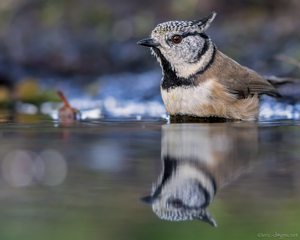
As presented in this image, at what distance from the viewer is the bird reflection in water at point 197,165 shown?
159 inches

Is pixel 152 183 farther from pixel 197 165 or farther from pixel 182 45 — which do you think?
pixel 182 45

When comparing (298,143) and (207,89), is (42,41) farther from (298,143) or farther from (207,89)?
(298,143)

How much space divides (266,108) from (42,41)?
5.78m

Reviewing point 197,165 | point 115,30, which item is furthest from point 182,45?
point 115,30

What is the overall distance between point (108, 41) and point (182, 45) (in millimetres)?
5645

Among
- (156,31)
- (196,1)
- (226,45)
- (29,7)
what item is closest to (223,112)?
(156,31)

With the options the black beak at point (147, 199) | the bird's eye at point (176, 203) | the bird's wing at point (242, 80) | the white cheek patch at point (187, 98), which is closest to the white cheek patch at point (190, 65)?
the bird's wing at point (242, 80)

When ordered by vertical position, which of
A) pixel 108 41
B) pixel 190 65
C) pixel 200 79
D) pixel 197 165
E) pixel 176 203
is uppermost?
pixel 108 41

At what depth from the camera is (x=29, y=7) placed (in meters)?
14.8

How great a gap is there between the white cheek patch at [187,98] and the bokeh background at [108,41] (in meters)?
3.29

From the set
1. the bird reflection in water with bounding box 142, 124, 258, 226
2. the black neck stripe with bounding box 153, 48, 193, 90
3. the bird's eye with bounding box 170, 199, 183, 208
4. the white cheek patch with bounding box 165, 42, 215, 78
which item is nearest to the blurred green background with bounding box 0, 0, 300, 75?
the white cheek patch with bounding box 165, 42, 215, 78

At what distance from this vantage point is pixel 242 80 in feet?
25.7

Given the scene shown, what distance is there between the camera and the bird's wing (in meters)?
7.71

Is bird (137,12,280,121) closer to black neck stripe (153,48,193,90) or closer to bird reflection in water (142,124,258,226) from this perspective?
black neck stripe (153,48,193,90)
